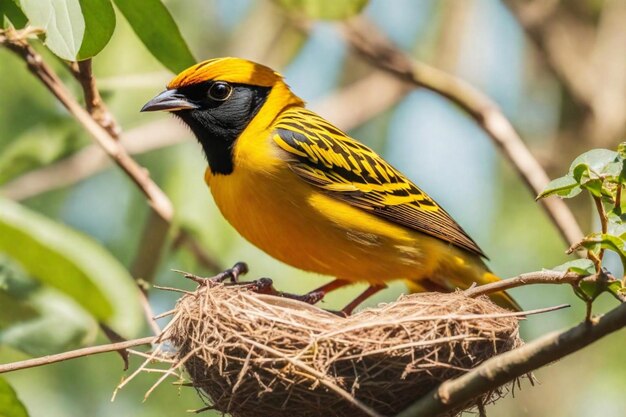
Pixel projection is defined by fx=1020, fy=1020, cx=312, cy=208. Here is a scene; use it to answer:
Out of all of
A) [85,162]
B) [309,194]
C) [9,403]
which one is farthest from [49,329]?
[85,162]

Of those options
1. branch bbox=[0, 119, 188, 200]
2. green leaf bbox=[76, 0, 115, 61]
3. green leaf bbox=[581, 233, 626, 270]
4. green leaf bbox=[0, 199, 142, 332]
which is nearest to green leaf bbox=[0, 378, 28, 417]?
green leaf bbox=[0, 199, 142, 332]

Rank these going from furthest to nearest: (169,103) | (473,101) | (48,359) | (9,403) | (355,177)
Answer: (473,101), (355,177), (169,103), (9,403), (48,359)

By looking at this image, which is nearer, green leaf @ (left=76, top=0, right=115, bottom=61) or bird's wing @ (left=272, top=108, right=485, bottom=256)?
green leaf @ (left=76, top=0, right=115, bottom=61)

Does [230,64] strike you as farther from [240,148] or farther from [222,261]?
[222,261]

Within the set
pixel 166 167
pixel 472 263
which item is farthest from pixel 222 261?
pixel 472 263

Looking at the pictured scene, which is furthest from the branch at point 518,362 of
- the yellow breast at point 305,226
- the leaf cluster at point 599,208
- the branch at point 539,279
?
the yellow breast at point 305,226

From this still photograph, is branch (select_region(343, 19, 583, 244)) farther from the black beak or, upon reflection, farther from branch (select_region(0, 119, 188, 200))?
the black beak

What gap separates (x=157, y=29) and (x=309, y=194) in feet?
4.00

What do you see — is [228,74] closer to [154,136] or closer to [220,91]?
[220,91]

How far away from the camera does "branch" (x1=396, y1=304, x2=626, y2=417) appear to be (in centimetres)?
285

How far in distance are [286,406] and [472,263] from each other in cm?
180

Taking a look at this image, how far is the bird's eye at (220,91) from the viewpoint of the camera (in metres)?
5.32

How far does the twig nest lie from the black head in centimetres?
Answer: 118

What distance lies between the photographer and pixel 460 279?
17.7 ft
